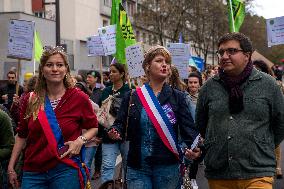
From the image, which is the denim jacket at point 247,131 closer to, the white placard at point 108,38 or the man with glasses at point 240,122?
the man with glasses at point 240,122

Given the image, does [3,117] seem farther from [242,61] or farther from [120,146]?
[120,146]

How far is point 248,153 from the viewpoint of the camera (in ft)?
14.0

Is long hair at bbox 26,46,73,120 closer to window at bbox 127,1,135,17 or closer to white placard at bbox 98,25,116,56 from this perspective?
white placard at bbox 98,25,116,56

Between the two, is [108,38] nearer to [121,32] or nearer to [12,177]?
[121,32]

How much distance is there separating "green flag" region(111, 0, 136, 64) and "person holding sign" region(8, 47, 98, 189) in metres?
4.24

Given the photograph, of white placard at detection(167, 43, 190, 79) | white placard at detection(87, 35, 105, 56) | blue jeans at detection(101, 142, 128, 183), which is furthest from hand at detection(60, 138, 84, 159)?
white placard at detection(87, 35, 105, 56)

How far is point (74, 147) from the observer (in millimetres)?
4363

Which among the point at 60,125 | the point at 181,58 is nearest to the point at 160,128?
the point at 60,125

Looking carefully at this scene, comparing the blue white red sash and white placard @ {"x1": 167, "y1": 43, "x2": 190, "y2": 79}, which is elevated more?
white placard @ {"x1": 167, "y1": 43, "x2": 190, "y2": 79}

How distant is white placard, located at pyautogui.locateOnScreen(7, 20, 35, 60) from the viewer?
30.1 feet

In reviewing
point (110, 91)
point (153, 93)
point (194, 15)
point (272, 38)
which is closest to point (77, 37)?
point (194, 15)

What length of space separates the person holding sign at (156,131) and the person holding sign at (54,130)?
0.41m

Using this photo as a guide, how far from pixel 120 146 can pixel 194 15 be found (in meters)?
34.0

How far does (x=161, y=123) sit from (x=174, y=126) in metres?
0.15
